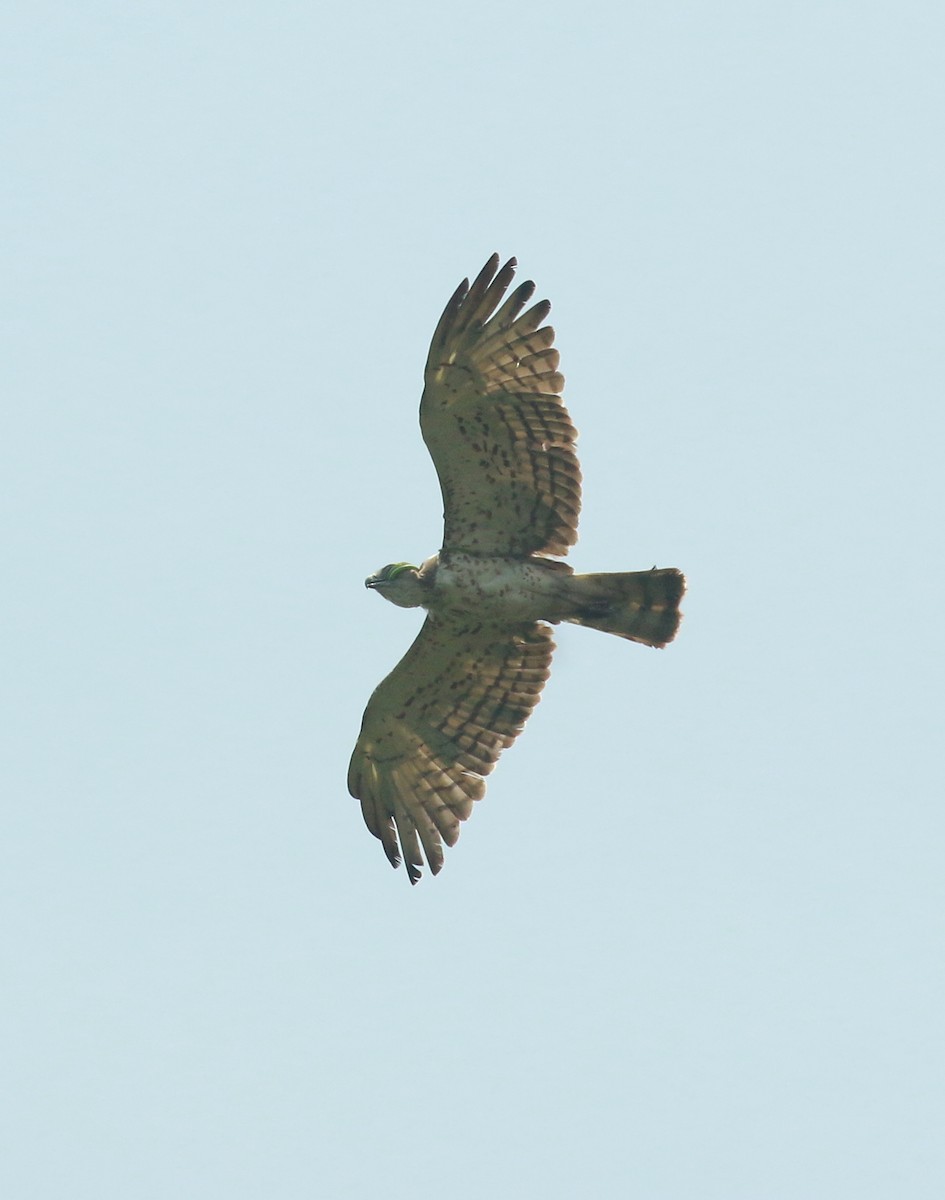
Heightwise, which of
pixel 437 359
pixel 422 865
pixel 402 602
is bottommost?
pixel 422 865

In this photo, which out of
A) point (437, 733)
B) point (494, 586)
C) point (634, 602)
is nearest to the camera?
point (494, 586)

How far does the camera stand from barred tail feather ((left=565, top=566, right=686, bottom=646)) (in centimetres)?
1430

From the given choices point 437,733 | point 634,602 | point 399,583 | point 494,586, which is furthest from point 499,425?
point 437,733

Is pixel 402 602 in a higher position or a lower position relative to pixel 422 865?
higher

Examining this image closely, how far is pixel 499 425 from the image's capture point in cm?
1392

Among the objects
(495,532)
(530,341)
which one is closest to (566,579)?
(495,532)

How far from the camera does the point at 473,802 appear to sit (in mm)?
15125

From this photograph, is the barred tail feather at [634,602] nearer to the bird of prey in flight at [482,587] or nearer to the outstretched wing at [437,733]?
the bird of prey in flight at [482,587]

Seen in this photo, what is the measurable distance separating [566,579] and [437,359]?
1.79 metres

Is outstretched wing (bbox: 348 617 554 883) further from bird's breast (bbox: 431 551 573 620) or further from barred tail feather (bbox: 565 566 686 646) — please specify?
barred tail feather (bbox: 565 566 686 646)

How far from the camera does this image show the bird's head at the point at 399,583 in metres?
14.4

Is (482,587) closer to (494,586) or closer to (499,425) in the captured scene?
(494,586)

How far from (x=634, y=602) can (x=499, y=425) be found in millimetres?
1598

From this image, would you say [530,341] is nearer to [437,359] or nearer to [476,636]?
[437,359]
